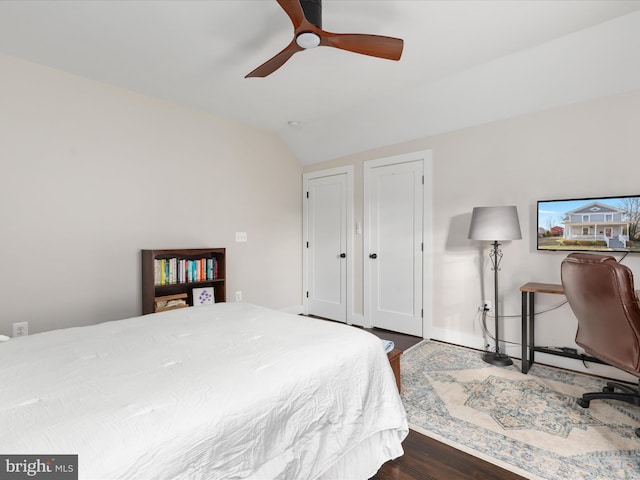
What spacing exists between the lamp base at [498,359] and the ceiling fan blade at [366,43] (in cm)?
258

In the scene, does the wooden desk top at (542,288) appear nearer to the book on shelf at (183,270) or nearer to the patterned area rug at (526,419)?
the patterned area rug at (526,419)

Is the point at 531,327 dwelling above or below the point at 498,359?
above

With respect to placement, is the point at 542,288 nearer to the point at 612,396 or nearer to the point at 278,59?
the point at 612,396

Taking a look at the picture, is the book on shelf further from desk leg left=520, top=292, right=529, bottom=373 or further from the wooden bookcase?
desk leg left=520, top=292, right=529, bottom=373

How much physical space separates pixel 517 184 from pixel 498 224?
555 mm

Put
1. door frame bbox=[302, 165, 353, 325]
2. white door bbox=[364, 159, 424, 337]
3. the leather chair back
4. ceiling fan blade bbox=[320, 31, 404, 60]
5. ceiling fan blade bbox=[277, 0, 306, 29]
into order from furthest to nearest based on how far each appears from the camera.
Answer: door frame bbox=[302, 165, 353, 325], white door bbox=[364, 159, 424, 337], ceiling fan blade bbox=[320, 31, 404, 60], the leather chair back, ceiling fan blade bbox=[277, 0, 306, 29]

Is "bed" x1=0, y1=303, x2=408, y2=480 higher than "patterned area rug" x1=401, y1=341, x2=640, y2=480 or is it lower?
higher

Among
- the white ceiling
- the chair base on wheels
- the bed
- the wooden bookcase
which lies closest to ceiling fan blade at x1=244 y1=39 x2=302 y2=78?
the white ceiling

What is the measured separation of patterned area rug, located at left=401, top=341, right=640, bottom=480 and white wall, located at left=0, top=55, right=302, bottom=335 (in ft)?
8.09

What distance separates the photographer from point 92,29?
2.19 m

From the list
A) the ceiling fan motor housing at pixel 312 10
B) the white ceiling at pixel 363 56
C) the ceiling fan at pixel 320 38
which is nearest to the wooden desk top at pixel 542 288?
the white ceiling at pixel 363 56

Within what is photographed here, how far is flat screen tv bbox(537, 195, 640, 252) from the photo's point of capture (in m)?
2.46

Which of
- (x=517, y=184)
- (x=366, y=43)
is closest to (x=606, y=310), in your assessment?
(x=517, y=184)

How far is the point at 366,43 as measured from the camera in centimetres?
188
